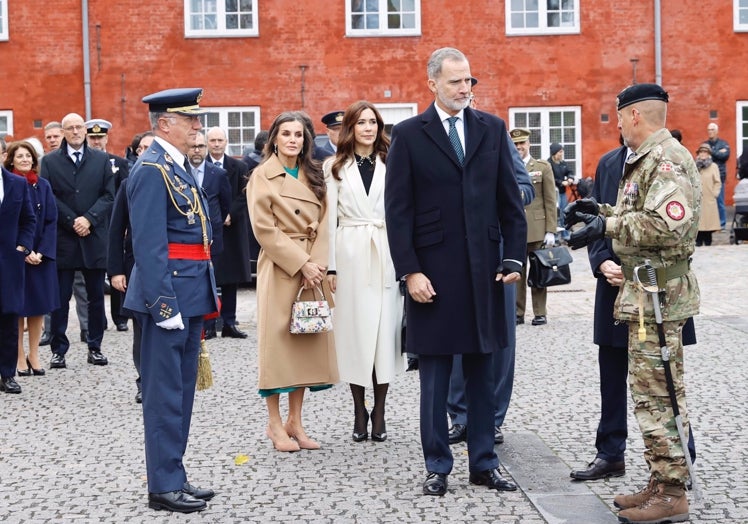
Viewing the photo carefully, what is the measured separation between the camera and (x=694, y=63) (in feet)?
92.8

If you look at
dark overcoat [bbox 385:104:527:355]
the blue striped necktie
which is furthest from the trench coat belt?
the blue striped necktie

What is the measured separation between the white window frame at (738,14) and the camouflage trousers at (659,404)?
24.2m

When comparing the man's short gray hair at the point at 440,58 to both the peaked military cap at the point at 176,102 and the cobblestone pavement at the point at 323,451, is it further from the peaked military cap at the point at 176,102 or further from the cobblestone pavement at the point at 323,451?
the cobblestone pavement at the point at 323,451

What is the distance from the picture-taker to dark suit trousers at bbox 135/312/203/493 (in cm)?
621

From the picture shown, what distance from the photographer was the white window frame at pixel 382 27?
2770cm

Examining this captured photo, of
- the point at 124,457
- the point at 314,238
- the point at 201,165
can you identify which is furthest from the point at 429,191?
the point at 201,165

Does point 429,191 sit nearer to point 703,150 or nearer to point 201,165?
point 201,165

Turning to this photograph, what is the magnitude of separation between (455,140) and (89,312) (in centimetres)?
589

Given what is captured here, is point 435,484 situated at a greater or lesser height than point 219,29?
lesser

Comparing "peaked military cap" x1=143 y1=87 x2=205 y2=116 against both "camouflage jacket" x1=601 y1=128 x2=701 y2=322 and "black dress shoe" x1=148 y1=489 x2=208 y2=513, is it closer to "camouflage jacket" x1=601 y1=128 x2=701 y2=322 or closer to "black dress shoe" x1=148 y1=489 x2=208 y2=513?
"black dress shoe" x1=148 y1=489 x2=208 y2=513

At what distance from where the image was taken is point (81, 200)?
11.9 m

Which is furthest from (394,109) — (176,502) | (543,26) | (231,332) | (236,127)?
(176,502)

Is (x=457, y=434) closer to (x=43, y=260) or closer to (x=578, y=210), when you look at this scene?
(x=578, y=210)

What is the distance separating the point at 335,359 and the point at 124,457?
4.74 ft
